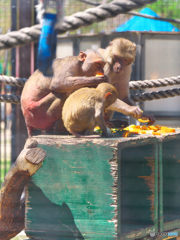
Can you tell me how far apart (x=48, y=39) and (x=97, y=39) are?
1.64 metres

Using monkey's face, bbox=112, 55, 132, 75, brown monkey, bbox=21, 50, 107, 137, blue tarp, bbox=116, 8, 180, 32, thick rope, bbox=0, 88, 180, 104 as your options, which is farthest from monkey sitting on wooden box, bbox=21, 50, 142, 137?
blue tarp, bbox=116, 8, 180, 32

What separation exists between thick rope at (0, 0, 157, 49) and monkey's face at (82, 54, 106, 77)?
289 mm

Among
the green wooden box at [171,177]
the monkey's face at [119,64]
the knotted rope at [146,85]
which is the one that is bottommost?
the green wooden box at [171,177]

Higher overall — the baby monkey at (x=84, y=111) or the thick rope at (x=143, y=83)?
the thick rope at (x=143, y=83)

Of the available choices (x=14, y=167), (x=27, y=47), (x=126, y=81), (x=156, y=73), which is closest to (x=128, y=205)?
(x=14, y=167)

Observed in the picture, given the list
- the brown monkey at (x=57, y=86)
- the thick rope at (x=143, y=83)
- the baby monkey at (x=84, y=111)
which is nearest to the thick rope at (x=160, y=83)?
the thick rope at (x=143, y=83)

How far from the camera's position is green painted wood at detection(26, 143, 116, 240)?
4.18 ft

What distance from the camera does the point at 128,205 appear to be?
159 centimetres

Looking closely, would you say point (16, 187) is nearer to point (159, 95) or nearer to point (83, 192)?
point (83, 192)

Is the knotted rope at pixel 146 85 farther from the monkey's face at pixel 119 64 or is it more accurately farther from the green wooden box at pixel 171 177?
the green wooden box at pixel 171 177

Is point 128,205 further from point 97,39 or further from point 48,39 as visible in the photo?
point 97,39

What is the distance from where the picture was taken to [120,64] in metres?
1.99

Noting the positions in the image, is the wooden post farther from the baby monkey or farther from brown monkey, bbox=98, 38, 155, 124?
brown monkey, bbox=98, 38, 155, 124

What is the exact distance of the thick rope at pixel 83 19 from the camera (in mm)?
1226
